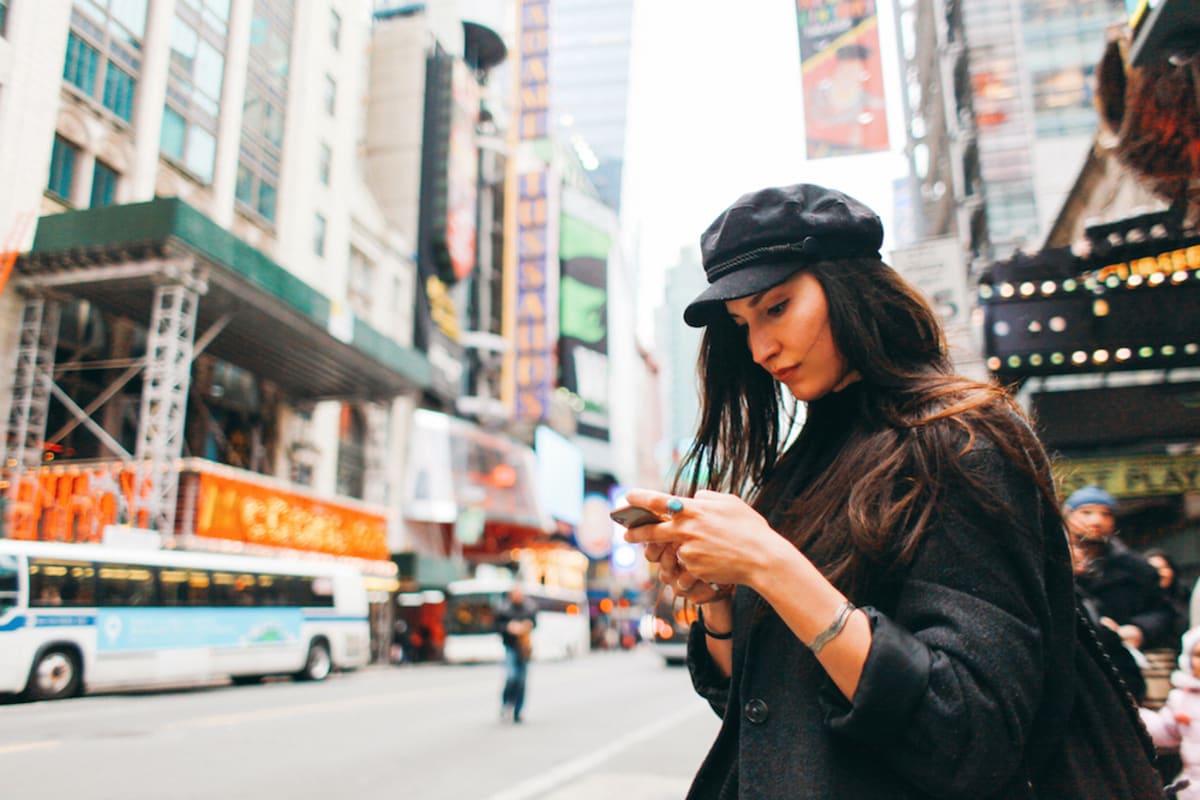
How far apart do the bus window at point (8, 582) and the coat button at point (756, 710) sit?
189cm

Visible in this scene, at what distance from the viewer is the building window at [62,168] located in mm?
2139

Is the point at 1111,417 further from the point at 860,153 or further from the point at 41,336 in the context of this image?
the point at 41,336

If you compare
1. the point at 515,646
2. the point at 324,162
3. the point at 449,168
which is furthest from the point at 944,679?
the point at 449,168

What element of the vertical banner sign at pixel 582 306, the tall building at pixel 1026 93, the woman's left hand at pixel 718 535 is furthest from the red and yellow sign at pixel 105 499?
the vertical banner sign at pixel 582 306

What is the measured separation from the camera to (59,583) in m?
2.45

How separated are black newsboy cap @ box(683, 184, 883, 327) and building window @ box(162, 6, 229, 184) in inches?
74.1

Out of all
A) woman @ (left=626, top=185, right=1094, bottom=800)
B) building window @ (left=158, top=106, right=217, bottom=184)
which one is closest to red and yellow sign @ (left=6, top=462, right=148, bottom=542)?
building window @ (left=158, top=106, right=217, bottom=184)

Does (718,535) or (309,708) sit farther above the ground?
(718,535)

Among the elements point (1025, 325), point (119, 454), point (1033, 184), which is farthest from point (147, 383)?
point (1033, 184)

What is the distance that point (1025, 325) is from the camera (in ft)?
27.0

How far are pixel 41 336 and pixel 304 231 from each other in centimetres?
182

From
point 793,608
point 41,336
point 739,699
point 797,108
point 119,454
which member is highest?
point 797,108

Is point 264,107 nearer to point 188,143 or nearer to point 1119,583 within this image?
point 188,143

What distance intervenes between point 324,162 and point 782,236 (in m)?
3.15
